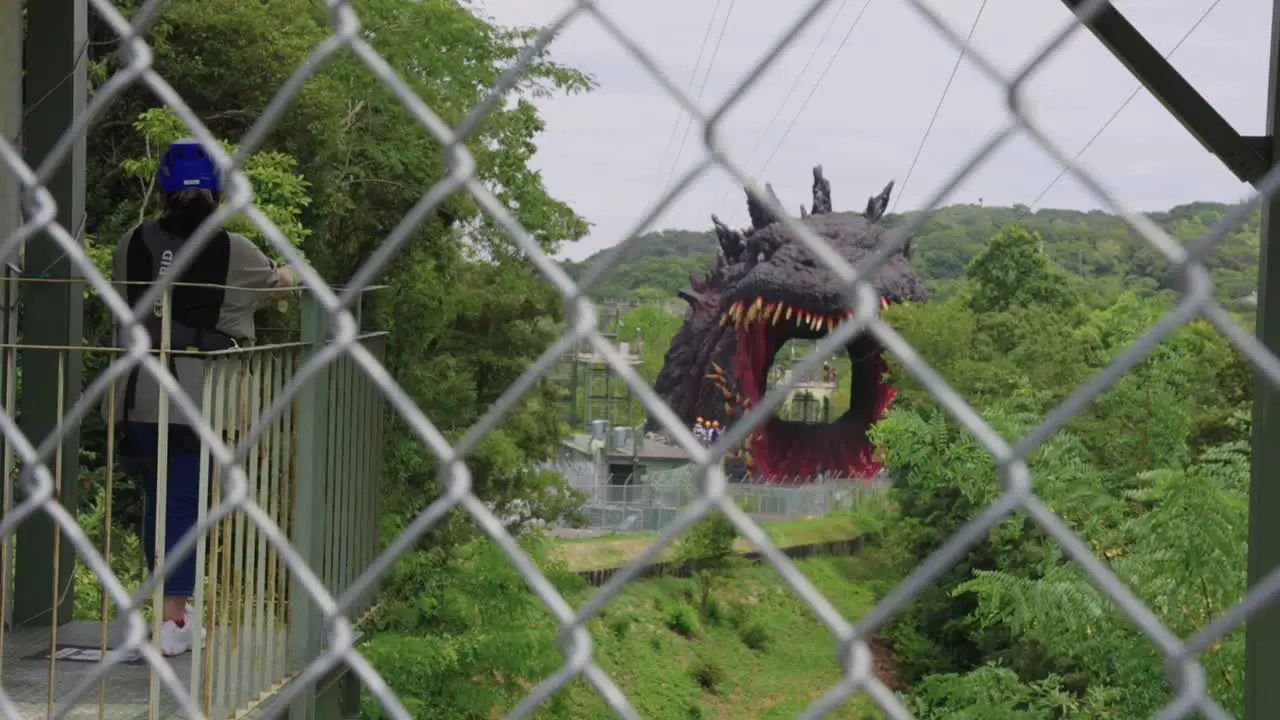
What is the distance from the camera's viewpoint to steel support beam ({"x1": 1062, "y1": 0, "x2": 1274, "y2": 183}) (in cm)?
294

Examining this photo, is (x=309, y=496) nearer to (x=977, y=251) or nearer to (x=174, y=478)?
(x=174, y=478)

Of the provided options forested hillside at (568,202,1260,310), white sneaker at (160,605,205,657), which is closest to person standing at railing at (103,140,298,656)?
white sneaker at (160,605,205,657)

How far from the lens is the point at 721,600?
13.5 meters

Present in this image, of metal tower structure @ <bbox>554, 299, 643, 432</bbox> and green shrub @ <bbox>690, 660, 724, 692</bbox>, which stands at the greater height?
metal tower structure @ <bbox>554, 299, 643, 432</bbox>

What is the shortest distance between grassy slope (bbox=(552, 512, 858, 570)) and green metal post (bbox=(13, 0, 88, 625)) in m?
7.56

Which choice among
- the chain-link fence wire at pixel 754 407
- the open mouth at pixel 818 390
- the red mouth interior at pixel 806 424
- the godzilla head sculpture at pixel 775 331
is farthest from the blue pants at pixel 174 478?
the red mouth interior at pixel 806 424

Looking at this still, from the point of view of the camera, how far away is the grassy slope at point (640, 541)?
12836 mm

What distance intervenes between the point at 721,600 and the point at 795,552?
3.70 feet

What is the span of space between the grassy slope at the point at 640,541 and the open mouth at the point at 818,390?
1048 millimetres

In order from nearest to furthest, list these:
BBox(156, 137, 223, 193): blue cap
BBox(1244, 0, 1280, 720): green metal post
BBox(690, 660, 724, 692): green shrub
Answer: BBox(156, 137, 223, 193): blue cap, BBox(1244, 0, 1280, 720): green metal post, BBox(690, 660, 724, 692): green shrub

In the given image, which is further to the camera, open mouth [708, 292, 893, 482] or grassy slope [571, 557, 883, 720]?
open mouth [708, 292, 893, 482]

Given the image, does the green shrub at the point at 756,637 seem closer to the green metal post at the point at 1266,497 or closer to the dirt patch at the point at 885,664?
the dirt patch at the point at 885,664

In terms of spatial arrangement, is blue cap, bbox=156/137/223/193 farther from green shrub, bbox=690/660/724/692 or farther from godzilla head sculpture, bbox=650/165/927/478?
godzilla head sculpture, bbox=650/165/927/478

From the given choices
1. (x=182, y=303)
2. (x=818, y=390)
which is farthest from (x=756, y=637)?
(x=182, y=303)
